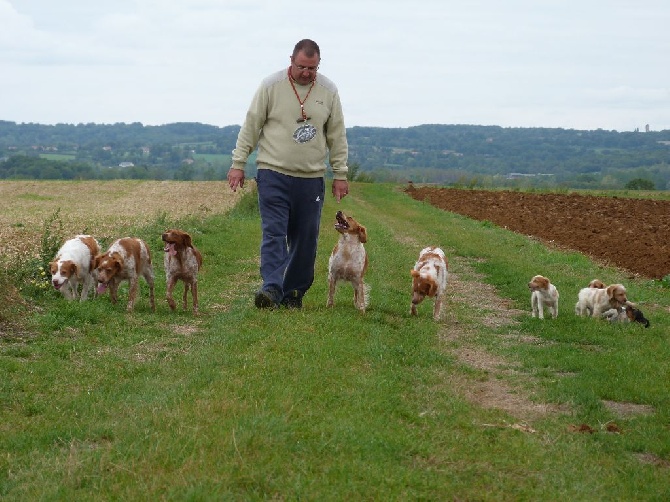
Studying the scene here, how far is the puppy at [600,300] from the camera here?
1274 centimetres

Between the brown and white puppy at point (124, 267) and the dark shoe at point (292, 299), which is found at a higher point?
the brown and white puppy at point (124, 267)

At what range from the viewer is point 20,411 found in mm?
6988

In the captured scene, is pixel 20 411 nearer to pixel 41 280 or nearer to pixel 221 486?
pixel 221 486

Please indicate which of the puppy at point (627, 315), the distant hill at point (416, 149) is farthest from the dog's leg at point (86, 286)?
the distant hill at point (416, 149)

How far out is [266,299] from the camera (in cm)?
1101

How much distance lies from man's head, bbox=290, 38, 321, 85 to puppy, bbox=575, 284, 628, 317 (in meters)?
5.14

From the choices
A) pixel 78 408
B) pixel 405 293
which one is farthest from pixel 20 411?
pixel 405 293

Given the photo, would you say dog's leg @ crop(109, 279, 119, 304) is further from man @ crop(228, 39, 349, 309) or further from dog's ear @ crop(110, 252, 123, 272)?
man @ crop(228, 39, 349, 309)

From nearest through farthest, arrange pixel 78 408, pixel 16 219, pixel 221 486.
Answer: pixel 221 486 < pixel 78 408 < pixel 16 219

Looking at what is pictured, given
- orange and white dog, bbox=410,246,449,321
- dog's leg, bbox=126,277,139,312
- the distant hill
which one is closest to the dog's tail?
orange and white dog, bbox=410,246,449,321

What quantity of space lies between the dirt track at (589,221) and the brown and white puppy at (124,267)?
420 inches

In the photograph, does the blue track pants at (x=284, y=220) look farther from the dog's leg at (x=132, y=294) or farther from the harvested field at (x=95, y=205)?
the harvested field at (x=95, y=205)

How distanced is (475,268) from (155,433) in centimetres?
1323

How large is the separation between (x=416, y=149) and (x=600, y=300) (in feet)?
483
